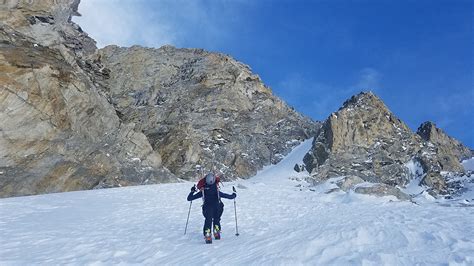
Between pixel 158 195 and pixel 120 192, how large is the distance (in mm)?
3130

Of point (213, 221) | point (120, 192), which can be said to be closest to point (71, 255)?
point (213, 221)

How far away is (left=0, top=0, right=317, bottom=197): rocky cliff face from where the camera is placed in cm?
3206

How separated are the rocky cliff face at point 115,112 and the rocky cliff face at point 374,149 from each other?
9.87m

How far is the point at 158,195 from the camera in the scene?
87.1 ft

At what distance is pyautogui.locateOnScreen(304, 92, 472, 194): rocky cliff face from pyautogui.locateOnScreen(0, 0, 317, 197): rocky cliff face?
9.87 m

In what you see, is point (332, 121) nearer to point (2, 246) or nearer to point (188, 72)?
point (188, 72)

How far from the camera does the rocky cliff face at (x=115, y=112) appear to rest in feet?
105

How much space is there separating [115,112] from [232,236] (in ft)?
106

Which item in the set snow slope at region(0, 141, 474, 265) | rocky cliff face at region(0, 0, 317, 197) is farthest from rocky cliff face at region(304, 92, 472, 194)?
snow slope at region(0, 141, 474, 265)

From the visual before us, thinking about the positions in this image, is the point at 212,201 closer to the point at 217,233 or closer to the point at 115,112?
the point at 217,233

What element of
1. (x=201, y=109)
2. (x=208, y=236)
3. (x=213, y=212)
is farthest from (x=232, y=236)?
(x=201, y=109)

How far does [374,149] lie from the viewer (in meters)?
54.2

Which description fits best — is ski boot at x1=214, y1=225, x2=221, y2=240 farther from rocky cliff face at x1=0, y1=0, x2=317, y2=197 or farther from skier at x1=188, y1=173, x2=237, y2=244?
rocky cliff face at x1=0, y1=0, x2=317, y2=197

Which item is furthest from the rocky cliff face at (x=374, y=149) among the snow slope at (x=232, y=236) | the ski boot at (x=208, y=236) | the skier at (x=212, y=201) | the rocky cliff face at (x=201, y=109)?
the ski boot at (x=208, y=236)
